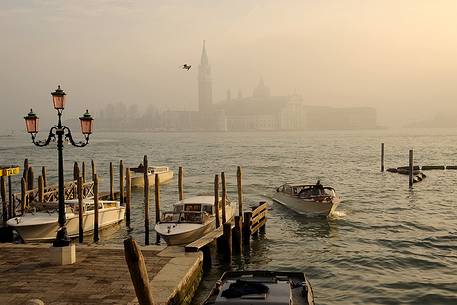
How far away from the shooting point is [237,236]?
20000 millimetres

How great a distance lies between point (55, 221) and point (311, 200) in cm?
1343

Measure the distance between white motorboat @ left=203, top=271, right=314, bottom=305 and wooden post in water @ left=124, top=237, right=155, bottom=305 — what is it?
6.15 feet

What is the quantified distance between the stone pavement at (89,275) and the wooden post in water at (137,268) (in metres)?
2.38

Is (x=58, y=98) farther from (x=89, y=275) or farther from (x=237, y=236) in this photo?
(x=237, y=236)

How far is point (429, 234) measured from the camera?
24.8 meters

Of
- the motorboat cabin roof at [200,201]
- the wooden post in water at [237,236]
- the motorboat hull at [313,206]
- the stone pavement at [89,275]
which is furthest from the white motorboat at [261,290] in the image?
the motorboat hull at [313,206]

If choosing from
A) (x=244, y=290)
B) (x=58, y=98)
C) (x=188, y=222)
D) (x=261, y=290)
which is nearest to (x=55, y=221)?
(x=188, y=222)

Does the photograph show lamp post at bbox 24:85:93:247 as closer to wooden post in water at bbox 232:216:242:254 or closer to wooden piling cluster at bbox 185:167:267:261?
wooden piling cluster at bbox 185:167:267:261

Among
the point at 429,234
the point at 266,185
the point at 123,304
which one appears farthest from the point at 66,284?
the point at 266,185

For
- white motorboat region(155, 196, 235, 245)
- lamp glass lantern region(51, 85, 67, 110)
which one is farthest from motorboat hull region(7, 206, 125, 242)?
lamp glass lantern region(51, 85, 67, 110)

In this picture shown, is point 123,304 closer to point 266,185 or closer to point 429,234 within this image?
point 429,234

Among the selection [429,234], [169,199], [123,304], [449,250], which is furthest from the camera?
[169,199]

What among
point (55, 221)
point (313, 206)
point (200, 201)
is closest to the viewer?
point (55, 221)

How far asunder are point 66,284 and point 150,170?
33.4 m
